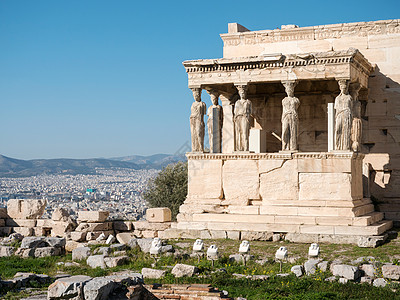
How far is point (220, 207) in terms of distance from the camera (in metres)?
17.7

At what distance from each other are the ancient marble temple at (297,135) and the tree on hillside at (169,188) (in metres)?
8.97

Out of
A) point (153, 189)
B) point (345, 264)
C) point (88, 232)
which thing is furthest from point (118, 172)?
point (345, 264)

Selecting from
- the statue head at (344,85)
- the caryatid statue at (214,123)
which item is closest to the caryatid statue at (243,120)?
the caryatid statue at (214,123)

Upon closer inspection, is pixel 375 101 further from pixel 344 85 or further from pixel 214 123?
pixel 214 123

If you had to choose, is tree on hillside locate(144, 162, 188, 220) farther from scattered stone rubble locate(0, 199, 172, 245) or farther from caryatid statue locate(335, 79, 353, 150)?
caryatid statue locate(335, 79, 353, 150)

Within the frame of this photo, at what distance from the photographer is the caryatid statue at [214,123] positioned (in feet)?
63.1

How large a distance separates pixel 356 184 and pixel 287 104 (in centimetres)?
273

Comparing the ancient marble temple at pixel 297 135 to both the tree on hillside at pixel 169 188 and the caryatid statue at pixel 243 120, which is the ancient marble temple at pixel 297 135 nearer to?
the caryatid statue at pixel 243 120

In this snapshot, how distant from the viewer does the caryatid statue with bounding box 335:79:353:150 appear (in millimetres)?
16875

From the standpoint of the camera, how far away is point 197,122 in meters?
18.3

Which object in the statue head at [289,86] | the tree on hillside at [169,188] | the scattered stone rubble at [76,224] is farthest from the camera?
the tree on hillside at [169,188]

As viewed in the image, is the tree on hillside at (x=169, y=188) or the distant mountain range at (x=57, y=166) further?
the distant mountain range at (x=57, y=166)

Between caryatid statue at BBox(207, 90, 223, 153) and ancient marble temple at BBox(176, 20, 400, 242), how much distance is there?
1.1 inches

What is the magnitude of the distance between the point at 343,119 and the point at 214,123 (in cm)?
400
